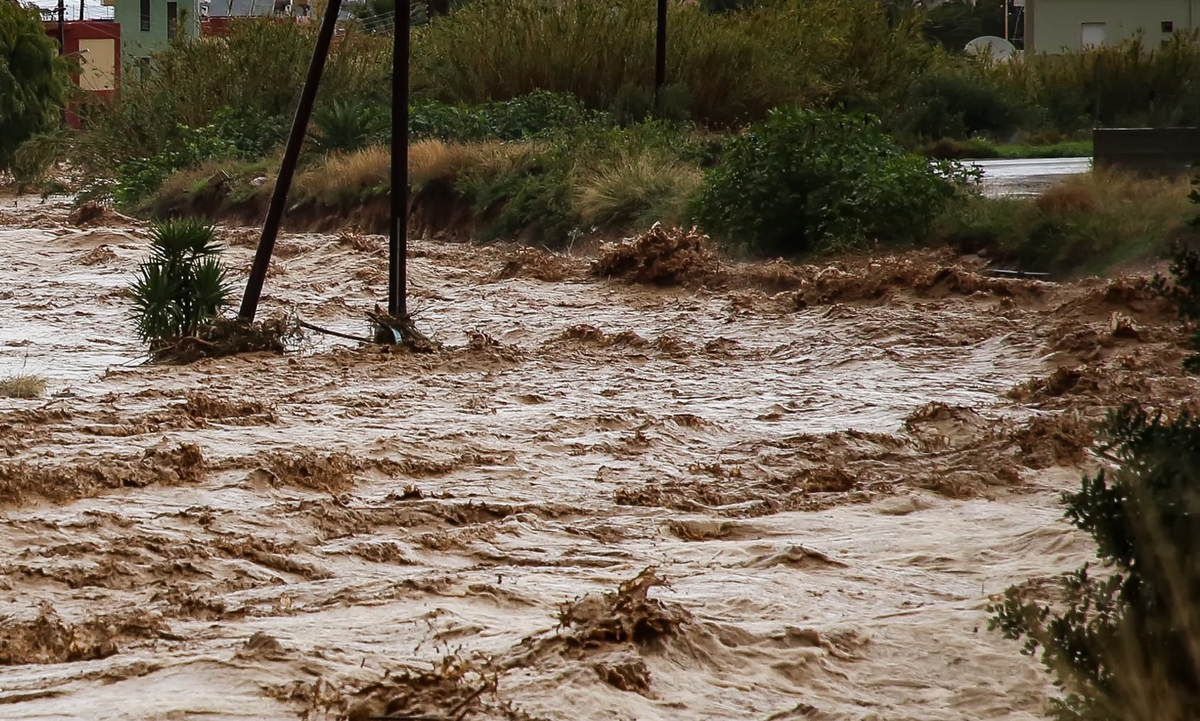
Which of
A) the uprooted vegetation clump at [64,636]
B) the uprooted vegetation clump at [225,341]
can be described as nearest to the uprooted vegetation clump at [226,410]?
the uprooted vegetation clump at [225,341]

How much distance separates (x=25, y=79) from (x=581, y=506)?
116 feet

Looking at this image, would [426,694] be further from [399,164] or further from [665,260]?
[665,260]

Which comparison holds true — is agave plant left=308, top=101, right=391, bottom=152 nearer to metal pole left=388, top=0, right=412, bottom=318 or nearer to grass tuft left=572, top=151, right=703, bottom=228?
grass tuft left=572, top=151, right=703, bottom=228

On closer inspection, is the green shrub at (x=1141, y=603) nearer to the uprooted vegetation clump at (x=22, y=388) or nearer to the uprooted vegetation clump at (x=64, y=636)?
the uprooted vegetation clump at (x=64, y=636)

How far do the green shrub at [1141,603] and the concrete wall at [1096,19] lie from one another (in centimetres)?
4261

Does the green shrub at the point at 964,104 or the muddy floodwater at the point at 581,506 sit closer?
the muddy floodwater at the point at 581,506

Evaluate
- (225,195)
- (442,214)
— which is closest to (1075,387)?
(442,214)

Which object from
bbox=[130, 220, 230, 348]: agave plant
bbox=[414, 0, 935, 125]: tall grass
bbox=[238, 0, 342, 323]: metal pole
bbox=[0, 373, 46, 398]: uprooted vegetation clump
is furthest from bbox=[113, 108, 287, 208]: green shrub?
bbox=[0, 373, 46, 398]: uprooted vegetation clump

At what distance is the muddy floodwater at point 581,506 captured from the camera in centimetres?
470

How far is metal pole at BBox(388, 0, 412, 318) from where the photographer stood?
12766mm

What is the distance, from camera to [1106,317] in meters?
12.3

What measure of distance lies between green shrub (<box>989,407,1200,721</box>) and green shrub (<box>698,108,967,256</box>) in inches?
492

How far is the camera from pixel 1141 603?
3.78 meters

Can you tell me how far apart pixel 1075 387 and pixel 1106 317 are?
7.30 feet
